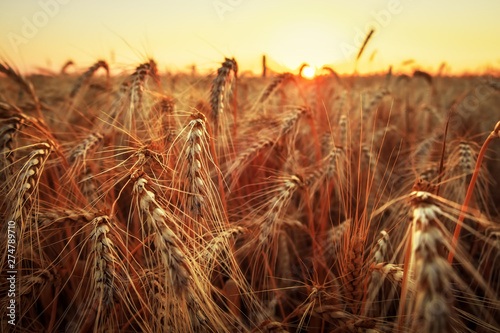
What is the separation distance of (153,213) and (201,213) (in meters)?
0.20

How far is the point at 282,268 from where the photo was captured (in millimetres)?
1726

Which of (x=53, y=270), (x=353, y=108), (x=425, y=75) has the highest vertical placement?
(x=425, y=75)

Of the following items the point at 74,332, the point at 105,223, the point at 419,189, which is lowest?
the point at 74,332

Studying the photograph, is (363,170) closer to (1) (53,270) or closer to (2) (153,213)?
(2) (153,213)

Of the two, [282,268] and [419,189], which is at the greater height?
[419,189]

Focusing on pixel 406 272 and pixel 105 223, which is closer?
pixel 406 272

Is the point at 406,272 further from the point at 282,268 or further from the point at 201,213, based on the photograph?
the point at 282,268

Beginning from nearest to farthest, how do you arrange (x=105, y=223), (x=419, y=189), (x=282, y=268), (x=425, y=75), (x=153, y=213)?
(x=419, y=189) → (x=153, y=213) → (x=105, y=223) → (x=282, y=268) → (x=425, y=75)

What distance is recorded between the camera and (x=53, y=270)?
1274 mm

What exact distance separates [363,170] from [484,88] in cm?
146

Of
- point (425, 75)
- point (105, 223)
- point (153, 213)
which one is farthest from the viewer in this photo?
point (425, 75)

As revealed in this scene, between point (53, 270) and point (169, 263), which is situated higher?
point (169, 263)

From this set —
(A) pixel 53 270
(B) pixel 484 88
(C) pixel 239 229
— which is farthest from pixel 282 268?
(B) pixel 484 88

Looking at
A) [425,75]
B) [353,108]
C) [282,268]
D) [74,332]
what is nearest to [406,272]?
[282,268]
